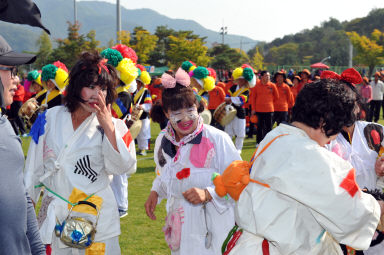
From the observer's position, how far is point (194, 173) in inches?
128

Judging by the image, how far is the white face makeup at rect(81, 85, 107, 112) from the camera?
10.4ft

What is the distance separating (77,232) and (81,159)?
53 centimetres

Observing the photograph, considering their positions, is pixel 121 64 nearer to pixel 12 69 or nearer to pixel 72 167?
pixel 72 167

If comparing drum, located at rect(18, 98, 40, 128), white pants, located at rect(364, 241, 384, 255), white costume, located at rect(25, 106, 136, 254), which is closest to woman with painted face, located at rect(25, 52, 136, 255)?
white costume, located at rect(25, 106, 136, 254)

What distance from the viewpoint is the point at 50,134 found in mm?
3209

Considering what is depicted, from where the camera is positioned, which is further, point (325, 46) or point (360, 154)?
point (325, 46)

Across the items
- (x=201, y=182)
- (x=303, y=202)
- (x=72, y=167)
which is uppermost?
(x=303, y=202)

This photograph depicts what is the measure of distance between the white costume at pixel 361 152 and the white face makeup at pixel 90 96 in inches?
76.5

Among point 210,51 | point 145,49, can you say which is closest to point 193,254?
point 145,49

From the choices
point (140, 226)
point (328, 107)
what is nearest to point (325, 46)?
point (140, 226)

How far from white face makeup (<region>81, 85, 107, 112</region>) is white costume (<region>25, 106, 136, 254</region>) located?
124mm

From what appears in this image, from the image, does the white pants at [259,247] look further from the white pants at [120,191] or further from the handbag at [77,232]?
the white pants at [120,191]

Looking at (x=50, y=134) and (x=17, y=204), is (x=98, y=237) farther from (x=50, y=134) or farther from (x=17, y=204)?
(x=17, y=204)

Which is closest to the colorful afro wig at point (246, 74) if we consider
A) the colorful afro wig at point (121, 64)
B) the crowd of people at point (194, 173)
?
the colorful afro wig at point (121, 64)
